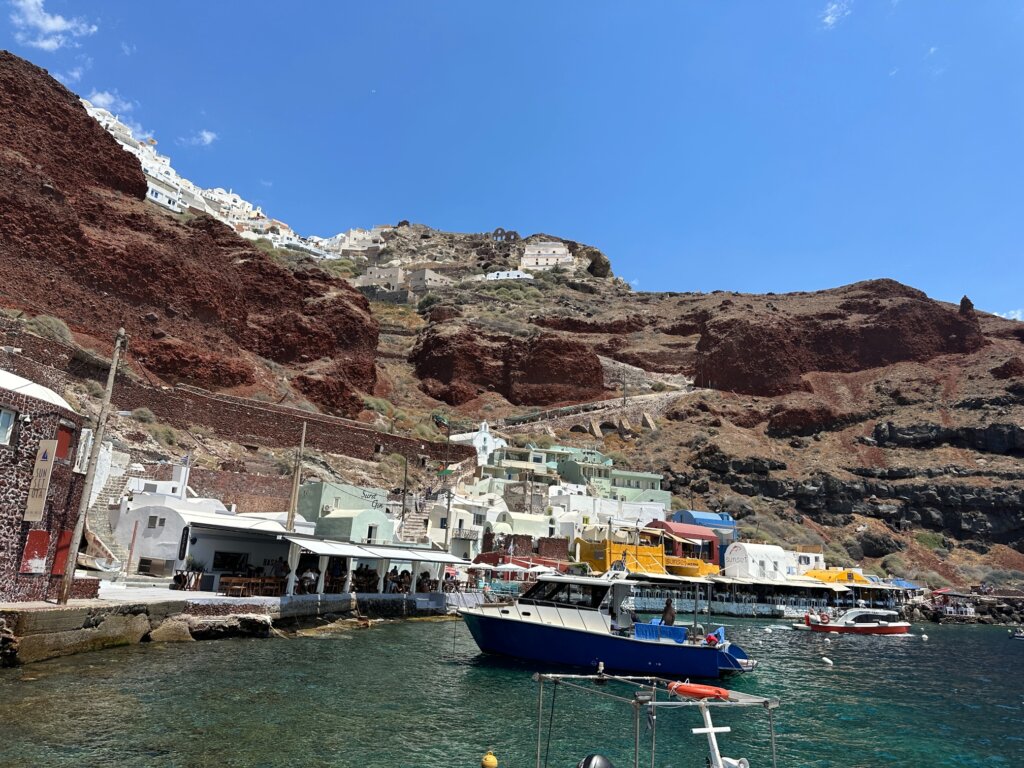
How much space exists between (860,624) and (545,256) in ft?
395

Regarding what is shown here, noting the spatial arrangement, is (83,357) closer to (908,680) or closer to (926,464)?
(908,680)

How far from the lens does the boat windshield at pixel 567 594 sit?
74.2 feet

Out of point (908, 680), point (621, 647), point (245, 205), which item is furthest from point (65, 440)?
point (245, 205)

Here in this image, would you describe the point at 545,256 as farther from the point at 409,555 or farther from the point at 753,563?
the point at 409,555

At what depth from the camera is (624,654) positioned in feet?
70.3

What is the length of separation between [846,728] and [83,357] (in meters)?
42.8

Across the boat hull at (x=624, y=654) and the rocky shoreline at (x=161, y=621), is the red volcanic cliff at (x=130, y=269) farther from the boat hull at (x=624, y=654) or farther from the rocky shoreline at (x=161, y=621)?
the boat hull at (x=624, y=654)

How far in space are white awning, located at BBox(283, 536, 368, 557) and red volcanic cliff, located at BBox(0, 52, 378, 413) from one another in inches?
1151

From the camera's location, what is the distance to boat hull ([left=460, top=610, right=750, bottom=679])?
21219 millimetres

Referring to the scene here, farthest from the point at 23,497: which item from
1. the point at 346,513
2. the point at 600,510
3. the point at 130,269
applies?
the point at 600,510

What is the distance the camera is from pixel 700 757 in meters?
13.8

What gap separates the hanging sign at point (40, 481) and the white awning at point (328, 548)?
10469 mm

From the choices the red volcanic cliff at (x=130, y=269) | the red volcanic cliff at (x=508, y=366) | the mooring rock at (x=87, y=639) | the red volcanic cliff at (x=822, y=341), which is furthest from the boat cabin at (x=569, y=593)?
the red volcanic cliff at (x=822, y=341)

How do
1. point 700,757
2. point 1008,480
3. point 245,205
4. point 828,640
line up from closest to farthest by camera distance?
point 700,757 → point 828,640 → point 1008,480 → point 245,205
